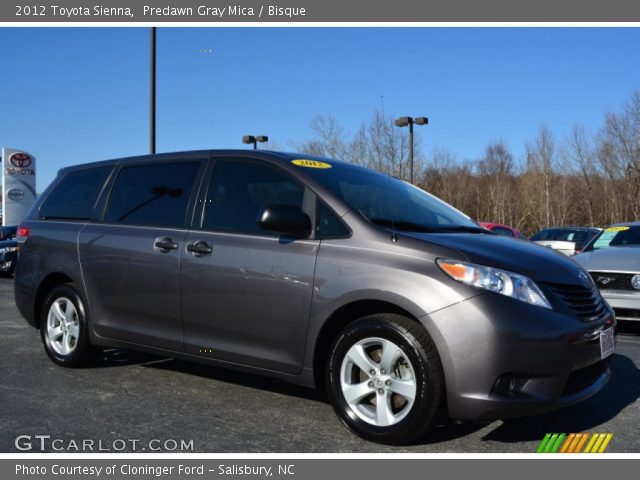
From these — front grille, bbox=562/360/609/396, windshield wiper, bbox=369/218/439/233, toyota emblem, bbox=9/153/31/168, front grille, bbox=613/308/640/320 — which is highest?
toyota emblem, bbox=9/153/31/168

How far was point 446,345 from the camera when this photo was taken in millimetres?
3328

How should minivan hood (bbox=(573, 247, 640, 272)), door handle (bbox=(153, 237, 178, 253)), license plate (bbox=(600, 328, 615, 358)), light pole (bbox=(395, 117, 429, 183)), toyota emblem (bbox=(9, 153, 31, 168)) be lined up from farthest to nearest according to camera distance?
toyota emblem (bbox=(9, 153, 31, 168)) < light pole (bbox=(395, 117, 429, 183)) < minivan hood (bbox=(573, 247, 640, 272)) < door handle (bbox=(153, 237, 178, 253)) < license plate (bbox=(600, 328, 615, 358))

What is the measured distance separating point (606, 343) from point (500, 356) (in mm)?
909

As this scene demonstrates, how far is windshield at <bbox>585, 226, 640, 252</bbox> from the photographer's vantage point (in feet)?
28.2

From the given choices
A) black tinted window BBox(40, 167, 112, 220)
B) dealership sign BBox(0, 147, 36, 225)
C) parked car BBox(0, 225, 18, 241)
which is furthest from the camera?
dealership sign BBox(0, 147, 36, 225)

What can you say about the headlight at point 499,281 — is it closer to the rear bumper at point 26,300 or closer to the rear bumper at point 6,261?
the rear bumper at point 26,300

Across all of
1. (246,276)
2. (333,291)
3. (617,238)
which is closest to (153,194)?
(246,276)

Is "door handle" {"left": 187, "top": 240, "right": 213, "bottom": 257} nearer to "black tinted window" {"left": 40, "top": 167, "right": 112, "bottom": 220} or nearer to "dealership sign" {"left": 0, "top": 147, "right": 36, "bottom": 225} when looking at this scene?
"black tinted window" {"left": 40, "top": 167, "right": 112, "bottom": 220}

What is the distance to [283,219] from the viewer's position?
381cm

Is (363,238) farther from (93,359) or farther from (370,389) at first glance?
(93,359)

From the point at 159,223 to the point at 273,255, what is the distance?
1.19 meters

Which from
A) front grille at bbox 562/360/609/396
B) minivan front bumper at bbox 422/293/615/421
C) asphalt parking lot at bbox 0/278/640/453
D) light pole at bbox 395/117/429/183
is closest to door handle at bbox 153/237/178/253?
asphalt parking lot at bbox 0/278/640/453

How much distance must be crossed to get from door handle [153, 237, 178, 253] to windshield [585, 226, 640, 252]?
6.17 metres
